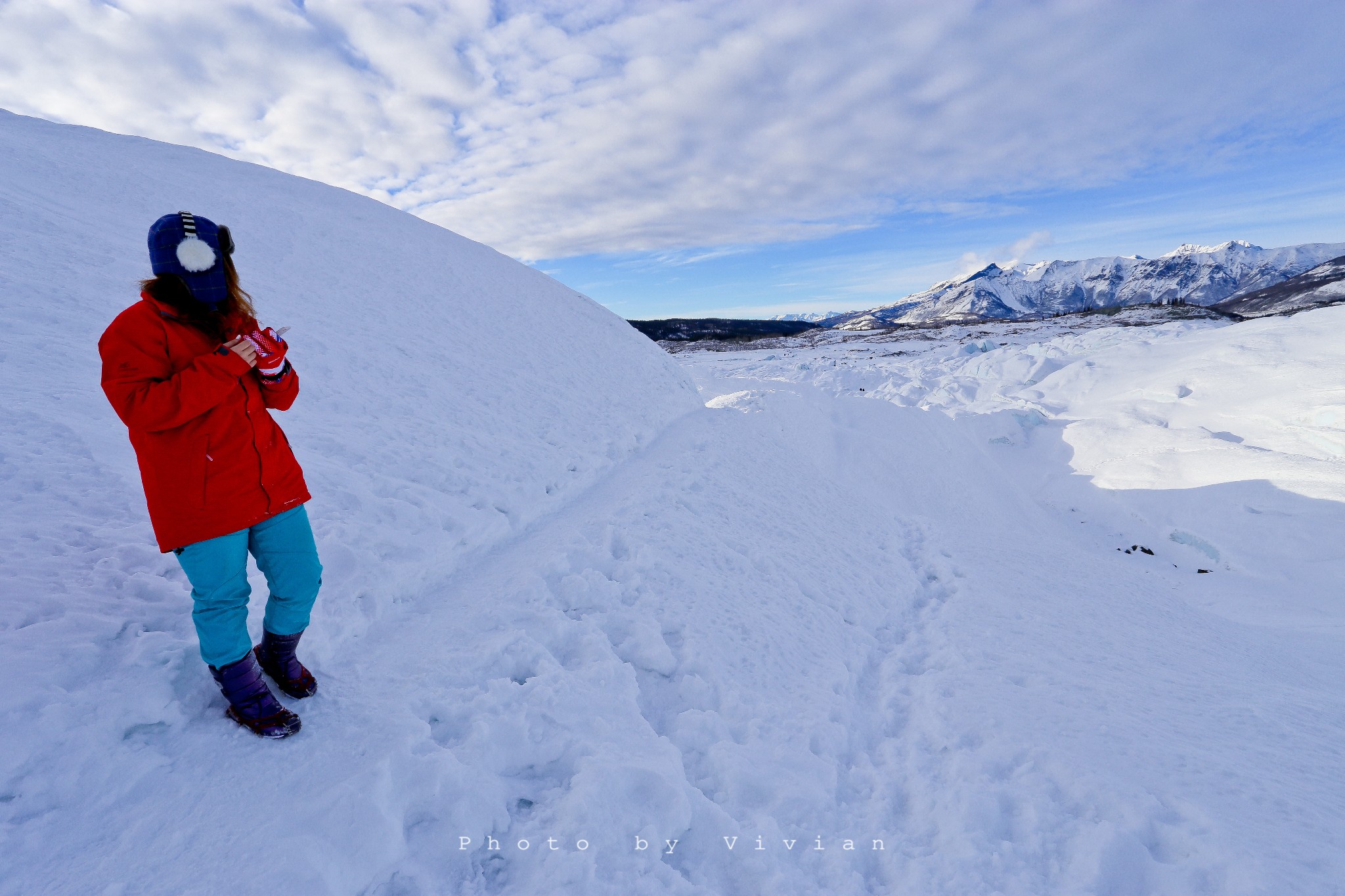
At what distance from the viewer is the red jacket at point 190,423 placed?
2.30 meters

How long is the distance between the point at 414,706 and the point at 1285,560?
12.6 meters

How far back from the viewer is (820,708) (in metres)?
4.43

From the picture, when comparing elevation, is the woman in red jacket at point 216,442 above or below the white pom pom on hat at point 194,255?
below

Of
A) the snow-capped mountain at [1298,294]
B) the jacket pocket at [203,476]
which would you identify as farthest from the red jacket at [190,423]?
the snow-capped mountain at [1298,294]

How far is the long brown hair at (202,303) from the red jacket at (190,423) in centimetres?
3

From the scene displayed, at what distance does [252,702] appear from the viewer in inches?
111

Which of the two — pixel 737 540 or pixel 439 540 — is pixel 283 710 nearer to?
pixel 439 540

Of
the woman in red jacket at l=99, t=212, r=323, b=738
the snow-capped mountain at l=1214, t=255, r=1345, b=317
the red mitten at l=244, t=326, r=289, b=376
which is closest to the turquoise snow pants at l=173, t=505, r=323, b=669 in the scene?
the woman in red jacket at l=99, t=212, r=323, b=738

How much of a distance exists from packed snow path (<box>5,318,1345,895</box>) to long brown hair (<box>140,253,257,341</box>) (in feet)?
6.21

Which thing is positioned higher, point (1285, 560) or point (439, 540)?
point (439, 540)

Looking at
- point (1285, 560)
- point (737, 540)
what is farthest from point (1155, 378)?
point (737, 540)

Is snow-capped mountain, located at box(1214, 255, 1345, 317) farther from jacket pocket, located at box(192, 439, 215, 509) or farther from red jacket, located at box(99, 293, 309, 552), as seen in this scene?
jacket pocket, located at box(192, 439, 215, 509)

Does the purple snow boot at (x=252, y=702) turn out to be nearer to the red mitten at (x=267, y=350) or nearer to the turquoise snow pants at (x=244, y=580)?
the turquoise snow pants at (x=244, y=580)

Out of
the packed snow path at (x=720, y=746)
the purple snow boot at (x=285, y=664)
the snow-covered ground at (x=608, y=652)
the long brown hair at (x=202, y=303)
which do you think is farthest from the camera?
the purple snow boot at (x=285, y=664)
